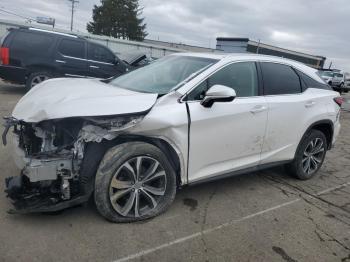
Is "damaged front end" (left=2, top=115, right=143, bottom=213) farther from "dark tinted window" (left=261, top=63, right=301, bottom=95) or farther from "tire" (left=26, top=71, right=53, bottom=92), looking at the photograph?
"tire" (left=26, top=71, right=53, bottom=92)

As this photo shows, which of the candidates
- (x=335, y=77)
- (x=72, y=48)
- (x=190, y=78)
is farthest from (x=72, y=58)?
(x=335, y=77)

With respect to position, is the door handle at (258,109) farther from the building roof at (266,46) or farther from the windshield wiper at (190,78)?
the building roof at (266,46)

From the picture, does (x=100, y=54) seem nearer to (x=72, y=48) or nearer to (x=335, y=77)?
(x=72, y=48)

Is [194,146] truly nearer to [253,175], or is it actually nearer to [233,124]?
[233,124]

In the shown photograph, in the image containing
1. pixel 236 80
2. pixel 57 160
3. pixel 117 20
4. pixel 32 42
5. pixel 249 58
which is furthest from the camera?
pixel 117 20

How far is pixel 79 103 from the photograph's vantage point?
3160mm

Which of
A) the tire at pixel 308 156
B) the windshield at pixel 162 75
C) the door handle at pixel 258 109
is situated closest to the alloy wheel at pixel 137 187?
the windshield at pixel 162 75

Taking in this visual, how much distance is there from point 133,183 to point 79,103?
0.90 metres

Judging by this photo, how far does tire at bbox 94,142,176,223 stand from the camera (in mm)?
3229

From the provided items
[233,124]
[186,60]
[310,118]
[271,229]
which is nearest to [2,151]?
[186,60]

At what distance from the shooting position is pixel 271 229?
369cm

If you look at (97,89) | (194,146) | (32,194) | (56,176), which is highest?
(97,89)

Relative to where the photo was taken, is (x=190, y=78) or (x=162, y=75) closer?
(x=190, y=78)

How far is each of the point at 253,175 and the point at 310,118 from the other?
1137mm
